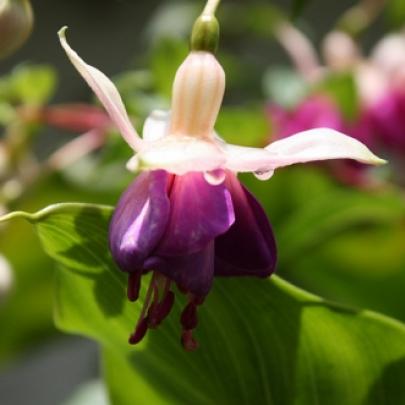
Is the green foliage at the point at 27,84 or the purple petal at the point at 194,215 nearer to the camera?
the purple petal at the point at 194,215

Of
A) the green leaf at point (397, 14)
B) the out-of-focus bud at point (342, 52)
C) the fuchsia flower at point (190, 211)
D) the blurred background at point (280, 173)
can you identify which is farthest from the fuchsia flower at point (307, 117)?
the fuchsia flower at point (190, 211)

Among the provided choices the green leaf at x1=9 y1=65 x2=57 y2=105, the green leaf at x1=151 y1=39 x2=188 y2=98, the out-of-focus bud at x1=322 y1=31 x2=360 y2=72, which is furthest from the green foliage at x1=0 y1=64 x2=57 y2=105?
the out-of-focus bud at x1=322 y1=31 x2=360 y2=72

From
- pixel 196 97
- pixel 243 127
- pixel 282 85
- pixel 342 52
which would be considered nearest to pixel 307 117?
pixel 243 127

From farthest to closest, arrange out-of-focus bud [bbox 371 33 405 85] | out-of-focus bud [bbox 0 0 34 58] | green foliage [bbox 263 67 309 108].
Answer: green foliage [bbox 263 67 309 108], out-of-focus bud [bbox 371 33 405 85], out-of-focus bud [bbox 0 0 34 58]

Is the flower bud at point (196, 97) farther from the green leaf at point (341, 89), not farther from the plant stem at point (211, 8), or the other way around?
the green leaf at point (341, 89)

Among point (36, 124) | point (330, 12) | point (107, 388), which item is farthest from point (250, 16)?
point (330, 12)

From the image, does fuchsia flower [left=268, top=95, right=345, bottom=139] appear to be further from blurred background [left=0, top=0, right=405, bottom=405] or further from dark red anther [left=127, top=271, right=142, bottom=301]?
dark red anther [left=127, top=271, right=142, bottom=301]

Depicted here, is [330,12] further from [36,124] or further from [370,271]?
[36,124]

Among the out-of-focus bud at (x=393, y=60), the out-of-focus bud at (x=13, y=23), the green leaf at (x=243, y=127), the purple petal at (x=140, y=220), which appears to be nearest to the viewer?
the purple petal at (x=140, y=220)

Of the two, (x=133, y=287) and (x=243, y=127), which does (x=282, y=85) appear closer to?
(x=243, y=127)
